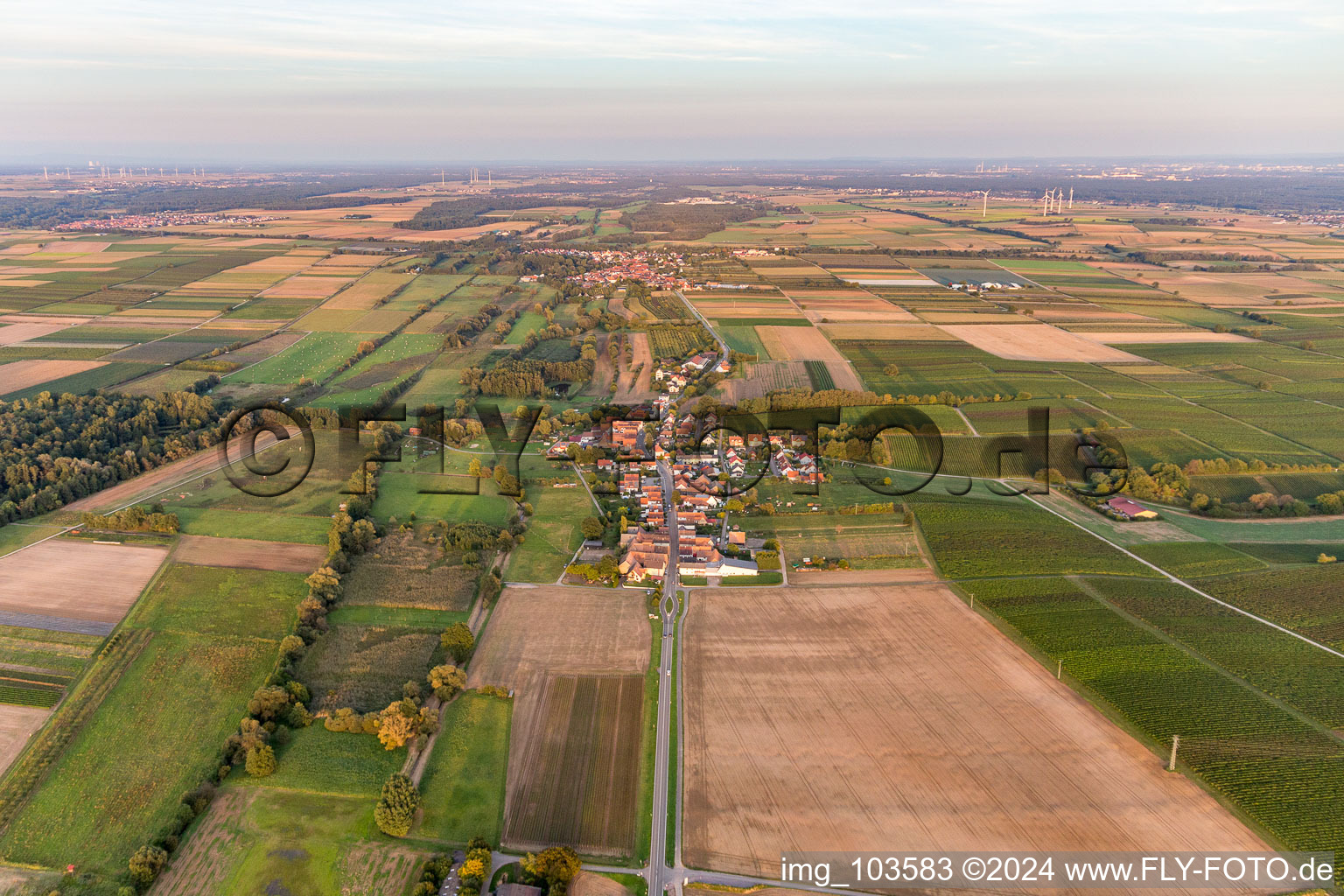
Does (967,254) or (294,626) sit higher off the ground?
(967,254)

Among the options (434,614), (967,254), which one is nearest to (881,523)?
(434,614)

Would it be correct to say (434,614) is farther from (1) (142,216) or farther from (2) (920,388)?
(1) (142,216)

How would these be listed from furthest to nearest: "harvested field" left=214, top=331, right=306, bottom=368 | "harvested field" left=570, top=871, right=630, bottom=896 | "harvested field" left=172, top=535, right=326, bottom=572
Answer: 1. "harvested field" left=214, top=331, right=306, bottom=368
2. "harvested field" left=172, top=535, right=326, bottom=572
3. "harvested field" left=570, top=871, right=630, bottom=896

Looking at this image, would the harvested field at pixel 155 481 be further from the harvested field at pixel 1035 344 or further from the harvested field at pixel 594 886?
the harvested field at pixel 1035 344

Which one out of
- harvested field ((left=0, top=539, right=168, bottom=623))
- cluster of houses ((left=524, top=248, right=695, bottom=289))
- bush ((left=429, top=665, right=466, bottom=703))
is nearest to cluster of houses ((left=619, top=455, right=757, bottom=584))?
bush ((left=429, top=665, right=466, bottom=703))

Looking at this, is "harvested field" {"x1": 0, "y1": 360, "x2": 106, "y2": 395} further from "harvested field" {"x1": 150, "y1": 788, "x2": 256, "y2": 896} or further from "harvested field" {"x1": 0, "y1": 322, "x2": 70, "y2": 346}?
"harvested field" {"x1": 150, "y1": 788, "x2": 256, "y2": 896}

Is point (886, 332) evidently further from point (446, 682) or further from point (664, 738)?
point (446, 682)
